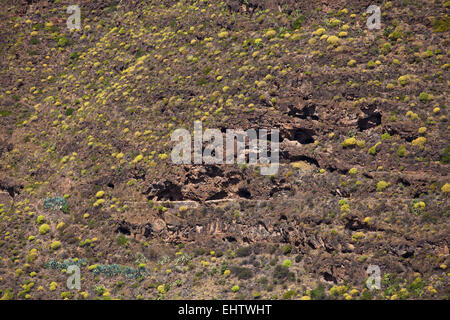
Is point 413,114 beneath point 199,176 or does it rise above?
above

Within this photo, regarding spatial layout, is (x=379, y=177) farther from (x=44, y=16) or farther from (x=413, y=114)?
(x=44, y=16)

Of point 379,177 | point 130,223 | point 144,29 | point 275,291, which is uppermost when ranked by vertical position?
point 144,29

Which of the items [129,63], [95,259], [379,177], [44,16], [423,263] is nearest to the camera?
[423,263]

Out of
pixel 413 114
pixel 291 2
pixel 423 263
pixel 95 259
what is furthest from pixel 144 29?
pixel 423 263

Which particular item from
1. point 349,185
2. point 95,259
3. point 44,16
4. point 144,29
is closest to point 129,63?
point 144,29

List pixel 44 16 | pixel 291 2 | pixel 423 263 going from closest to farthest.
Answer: pixel 423 263, pixel 291 2, pixel 44 16

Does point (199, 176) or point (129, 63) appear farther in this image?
point (129, 63)
